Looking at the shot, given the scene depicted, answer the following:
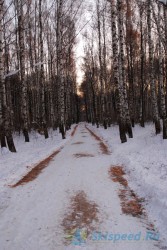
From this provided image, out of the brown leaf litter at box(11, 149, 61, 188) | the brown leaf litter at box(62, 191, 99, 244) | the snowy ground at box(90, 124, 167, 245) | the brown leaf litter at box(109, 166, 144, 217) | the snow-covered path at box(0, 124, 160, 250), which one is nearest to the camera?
the snow-covered path at box(0, 124, 160, 250)

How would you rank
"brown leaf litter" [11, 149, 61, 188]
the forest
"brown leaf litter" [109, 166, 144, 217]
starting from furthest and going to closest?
the forest
"brown leaf litter" [11, 149, 61, 188]
"brown leaf litter" [109, 166, 144, 217]

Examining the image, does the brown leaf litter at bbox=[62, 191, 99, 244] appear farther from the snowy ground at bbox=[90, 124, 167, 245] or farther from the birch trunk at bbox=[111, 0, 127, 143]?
the birch trunk at bbox=[111, 0, 127, 143]

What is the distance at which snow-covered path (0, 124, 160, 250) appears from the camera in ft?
12.5

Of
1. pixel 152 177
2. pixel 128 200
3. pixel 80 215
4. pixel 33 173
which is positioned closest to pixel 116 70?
pixel 33 173

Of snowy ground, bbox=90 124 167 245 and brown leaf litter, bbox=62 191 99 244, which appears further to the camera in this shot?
snowy ground, bbox=90 124 167 245

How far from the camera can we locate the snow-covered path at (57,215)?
381 centimetres

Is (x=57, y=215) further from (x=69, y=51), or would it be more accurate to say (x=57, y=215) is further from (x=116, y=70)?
(x=69, y=51)

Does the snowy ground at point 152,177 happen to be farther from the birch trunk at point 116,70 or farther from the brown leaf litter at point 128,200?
the birch trunk at point 116,70

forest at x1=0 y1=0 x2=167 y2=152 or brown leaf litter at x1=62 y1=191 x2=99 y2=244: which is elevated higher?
forest at x1=0 y1=0 x2=167 y2=152

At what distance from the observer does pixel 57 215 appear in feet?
16.2

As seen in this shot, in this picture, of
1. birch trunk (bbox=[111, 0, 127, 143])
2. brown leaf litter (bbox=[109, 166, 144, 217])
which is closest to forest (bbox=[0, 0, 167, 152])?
birch trunk (bbox=[111, 0, 127, 143])

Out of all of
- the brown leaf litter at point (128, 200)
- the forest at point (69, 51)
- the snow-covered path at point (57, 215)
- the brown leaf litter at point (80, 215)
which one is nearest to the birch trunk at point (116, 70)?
the forest at point (69, 51)

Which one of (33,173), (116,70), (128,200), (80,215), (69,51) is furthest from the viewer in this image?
(69,51)

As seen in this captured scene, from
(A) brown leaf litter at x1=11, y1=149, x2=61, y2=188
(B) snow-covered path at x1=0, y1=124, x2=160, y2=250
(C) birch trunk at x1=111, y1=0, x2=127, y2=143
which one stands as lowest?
(A) brown leaf litter at x1=11, y1=149, x2=61, y2=188
